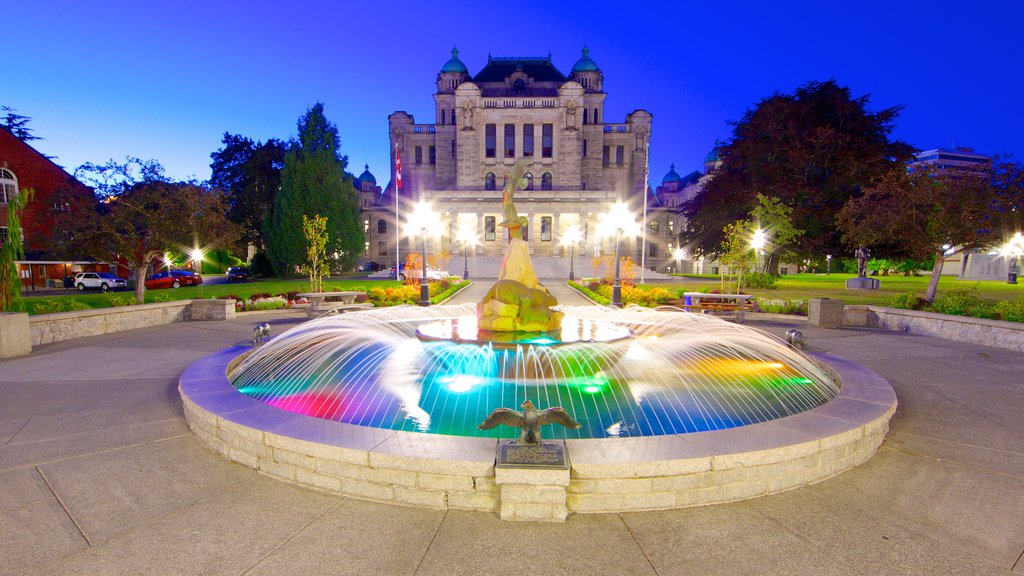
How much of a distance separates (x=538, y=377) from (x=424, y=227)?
848 inches

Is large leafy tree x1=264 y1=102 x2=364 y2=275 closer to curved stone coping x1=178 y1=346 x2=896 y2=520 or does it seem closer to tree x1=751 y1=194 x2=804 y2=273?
tree x1=751 y1=194 x2=804 y2=273

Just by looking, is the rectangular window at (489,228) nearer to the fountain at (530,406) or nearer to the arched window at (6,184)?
the arched window at (6,184)

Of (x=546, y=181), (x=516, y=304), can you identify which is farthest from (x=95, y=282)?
(x=546, y=181)

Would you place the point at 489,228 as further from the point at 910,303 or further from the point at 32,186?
the point at 910,303

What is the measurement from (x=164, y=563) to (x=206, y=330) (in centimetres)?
1371

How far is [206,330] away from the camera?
15234mm

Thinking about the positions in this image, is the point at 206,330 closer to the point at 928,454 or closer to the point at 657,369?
the point at 657,369

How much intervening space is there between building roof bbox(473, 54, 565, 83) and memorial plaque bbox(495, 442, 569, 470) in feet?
279

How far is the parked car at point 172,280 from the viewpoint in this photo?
37.2 m

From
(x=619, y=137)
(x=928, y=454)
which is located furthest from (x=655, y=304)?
(x=619, y=137)

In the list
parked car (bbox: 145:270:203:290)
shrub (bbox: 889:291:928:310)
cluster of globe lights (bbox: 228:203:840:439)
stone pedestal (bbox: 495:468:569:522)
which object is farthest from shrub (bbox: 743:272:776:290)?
parked car (bbox: 145:270:203:290)

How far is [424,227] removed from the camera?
28281 mm

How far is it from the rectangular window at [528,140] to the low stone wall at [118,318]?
2420 inches

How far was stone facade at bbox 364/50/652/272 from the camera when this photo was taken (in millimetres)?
62062
